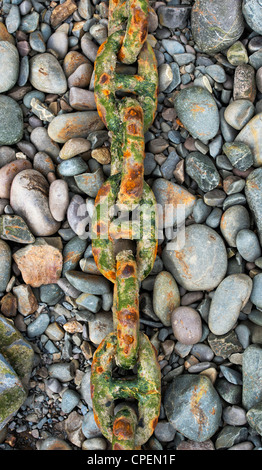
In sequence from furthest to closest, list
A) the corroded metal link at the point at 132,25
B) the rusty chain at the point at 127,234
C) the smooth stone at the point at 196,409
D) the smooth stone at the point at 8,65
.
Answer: the smooth stone at the point at 8,65 → the smooth stone at the point at 196,409 → the corroded metal link at the point at 132,25 → the rusty chain at the point at 127,234

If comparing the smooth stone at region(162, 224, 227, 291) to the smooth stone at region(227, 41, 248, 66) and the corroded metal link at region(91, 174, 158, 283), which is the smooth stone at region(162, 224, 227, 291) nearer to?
the corroded metal link at region(91, 174, 158, 283)

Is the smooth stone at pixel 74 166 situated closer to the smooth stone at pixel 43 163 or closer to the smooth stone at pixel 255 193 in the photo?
the smooth stone at pixel 43 163

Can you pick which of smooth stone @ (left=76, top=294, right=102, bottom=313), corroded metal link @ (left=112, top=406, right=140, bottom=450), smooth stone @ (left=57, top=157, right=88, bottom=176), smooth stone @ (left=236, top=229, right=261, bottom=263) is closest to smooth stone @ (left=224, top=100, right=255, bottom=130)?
smooth stone @ (left=236, top=229, right=261, bottom=263)

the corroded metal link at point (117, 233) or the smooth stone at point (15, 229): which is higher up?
the corroded metal link at point (117, 233)

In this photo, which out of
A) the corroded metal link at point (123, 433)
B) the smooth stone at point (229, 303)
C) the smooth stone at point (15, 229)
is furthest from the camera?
the smooth stone at point (15, 229)

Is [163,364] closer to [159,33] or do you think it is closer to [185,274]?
[185,274]

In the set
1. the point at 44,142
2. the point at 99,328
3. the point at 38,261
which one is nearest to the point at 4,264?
the point at 38,261

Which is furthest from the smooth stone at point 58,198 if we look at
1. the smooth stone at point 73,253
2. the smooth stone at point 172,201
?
the smooth stone at point 172,201
